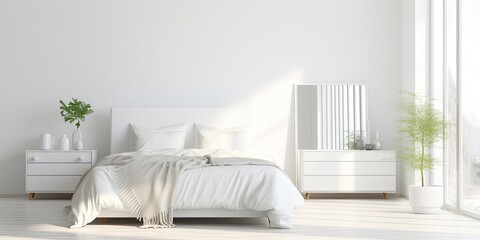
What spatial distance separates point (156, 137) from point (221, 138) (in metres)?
0.78

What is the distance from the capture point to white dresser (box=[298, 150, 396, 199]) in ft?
28.4

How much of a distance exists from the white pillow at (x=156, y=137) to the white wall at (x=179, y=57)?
414 mm

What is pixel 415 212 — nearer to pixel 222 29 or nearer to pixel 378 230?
pixel 378 230

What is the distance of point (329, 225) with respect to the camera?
631 cm

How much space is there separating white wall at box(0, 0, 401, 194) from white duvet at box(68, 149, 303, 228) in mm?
2851

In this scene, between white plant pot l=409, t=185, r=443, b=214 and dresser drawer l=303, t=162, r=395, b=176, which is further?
dresser drawer l=303, t=162, r=395, b=176

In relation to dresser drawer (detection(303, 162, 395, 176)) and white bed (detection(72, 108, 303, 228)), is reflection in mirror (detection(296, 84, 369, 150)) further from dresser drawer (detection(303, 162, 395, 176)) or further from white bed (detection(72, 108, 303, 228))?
white bed (detection(72, 108, 303, 228))

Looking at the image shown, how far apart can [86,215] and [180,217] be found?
95 cm

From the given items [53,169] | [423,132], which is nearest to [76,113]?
[53,169]

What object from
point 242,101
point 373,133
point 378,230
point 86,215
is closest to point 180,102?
point 242,101

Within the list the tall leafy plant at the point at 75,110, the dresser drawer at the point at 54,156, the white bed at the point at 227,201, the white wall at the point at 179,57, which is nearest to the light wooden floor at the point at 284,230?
the white bed at the point at 227,201

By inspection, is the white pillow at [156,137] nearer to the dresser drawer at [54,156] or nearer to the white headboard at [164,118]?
the white headboard at [164,118]

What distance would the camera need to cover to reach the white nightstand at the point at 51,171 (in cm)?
844

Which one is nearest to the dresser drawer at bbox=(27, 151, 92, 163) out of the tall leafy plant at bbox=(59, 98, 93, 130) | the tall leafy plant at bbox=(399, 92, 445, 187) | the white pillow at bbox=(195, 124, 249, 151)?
the tall leafy plant at bbox=(59, 98, 93, 130)
